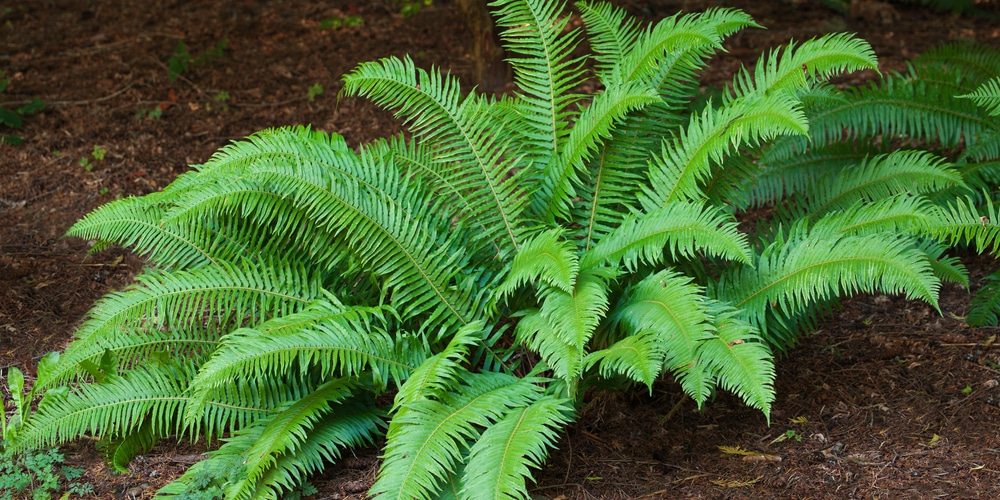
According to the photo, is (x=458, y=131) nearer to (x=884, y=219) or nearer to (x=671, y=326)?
(x=671, y=326)

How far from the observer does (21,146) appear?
5.71 m

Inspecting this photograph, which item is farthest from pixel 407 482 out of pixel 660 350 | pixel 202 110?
pixel 202 110

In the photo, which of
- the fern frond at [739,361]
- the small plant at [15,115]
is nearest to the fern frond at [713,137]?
the fern frond at [739,361]

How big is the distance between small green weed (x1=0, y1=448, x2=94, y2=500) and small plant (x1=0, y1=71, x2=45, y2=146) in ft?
9.88

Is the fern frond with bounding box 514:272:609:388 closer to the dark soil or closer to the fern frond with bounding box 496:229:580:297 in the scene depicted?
the fern frond with bounding box 496:229:580:297

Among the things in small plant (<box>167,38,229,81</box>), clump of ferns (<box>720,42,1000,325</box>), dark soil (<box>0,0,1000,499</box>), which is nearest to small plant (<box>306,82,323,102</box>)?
dark soil (<box>0,0,1000,499</box>)

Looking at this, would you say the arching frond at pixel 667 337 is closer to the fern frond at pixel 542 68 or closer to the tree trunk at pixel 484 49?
the fern frond at pixel 542 68

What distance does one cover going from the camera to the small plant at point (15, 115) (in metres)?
5.68

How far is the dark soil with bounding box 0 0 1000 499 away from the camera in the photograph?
3.29 m

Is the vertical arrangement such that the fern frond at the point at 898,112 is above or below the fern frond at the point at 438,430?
above

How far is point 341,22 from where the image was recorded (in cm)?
722

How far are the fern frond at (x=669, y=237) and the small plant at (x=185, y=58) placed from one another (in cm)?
423

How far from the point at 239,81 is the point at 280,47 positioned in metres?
0.59

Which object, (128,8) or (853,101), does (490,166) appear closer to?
(853,101)
